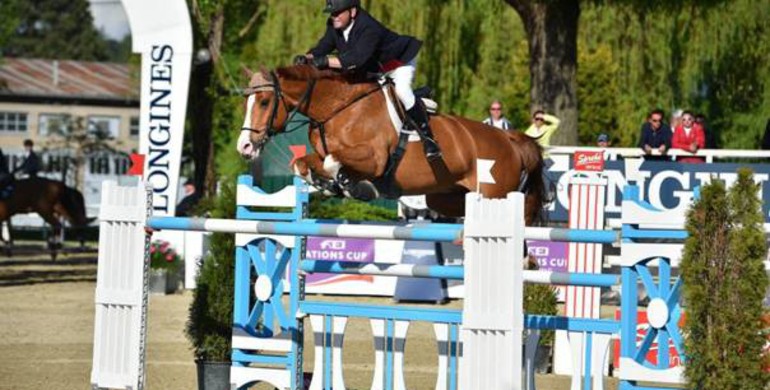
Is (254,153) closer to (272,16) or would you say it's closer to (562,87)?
(562,87)

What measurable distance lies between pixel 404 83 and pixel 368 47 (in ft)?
1.61

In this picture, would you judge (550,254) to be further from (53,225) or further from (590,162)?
(53,225)

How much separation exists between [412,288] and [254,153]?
8560 millimetres

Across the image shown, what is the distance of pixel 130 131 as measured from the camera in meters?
70.3

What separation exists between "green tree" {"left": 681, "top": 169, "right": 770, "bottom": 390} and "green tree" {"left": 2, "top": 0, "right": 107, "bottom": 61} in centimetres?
9890

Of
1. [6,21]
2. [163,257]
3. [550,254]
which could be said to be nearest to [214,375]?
[550,254]

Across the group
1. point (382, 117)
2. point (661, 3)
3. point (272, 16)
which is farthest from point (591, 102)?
point (382, 117)

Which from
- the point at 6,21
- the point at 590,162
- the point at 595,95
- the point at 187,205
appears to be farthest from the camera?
the point at 6,21

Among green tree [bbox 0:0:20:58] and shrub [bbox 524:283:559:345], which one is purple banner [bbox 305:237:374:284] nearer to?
shrub [bbox 524:283:559:345]

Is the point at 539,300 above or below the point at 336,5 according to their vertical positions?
below

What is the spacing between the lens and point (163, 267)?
61.7 feet

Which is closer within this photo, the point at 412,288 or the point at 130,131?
the point at 412,288

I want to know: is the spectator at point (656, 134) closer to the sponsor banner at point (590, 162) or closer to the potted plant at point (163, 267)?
the sponsor banner at point (590, 162)

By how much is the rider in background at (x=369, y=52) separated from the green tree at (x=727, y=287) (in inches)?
169
